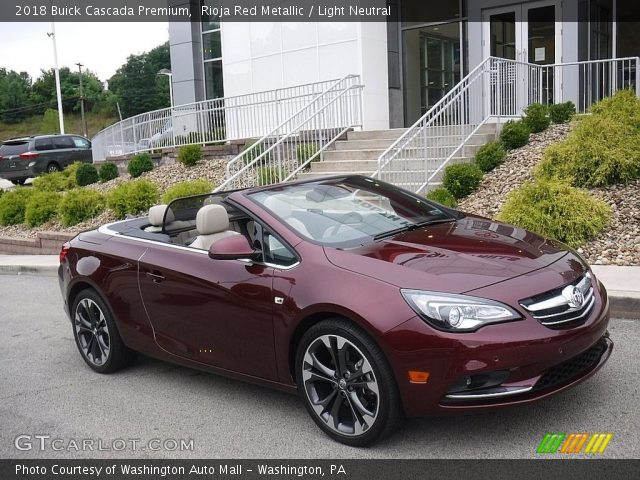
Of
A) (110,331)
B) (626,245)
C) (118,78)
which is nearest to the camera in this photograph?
(110,331)

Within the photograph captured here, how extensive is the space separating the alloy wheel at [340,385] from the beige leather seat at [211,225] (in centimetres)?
122

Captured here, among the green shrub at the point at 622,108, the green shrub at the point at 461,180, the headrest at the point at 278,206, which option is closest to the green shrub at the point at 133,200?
the green shrub at the point at 461,180

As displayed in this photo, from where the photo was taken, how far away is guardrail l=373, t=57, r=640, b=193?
10.8 meters

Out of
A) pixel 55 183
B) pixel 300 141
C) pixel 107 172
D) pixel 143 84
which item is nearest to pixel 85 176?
pixel 107 172

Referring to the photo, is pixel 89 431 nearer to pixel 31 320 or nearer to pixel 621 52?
pixel 31 320

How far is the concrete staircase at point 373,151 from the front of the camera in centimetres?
1117

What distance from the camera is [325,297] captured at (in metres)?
3.84

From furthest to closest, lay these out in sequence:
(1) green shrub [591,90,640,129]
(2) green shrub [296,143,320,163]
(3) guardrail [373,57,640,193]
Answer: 1. (2) green shrub [296,143,320,163]
2. (3) guardrail [373,57,640,193]
3. (1) green shrub [591,90,640,129]

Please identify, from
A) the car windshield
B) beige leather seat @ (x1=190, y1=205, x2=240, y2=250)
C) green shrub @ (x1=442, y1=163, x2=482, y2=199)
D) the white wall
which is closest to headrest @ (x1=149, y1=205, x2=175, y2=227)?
beige leather seat @ (x1=190, y1=205, x2=240, y2=250)

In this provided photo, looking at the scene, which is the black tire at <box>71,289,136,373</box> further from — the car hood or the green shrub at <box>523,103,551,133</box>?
the green shrub at <box>523,103,551,133</box>

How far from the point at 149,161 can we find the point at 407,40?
7332 mm

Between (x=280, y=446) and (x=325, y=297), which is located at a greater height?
(x=325, y=297)

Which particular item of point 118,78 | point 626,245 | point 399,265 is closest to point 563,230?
point 626,245

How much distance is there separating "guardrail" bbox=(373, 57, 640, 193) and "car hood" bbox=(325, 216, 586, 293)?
5.75m
